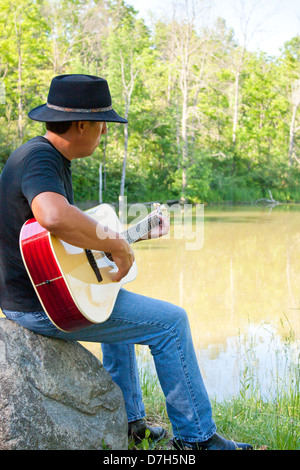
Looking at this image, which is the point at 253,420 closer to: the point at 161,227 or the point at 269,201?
the point at 161,227

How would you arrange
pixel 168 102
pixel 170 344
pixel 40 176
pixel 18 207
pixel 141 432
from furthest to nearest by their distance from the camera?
pixel 168 102, pixel 141 432, pixel 170 344, pixel 18 207, pixel 40 176

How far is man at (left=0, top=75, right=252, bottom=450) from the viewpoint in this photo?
1.88m

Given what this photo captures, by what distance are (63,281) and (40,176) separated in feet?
1.22

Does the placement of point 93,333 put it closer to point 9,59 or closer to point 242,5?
point 9,59

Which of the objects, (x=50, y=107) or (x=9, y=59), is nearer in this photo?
(x=50, y=107)

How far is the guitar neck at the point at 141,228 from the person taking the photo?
7.97ft

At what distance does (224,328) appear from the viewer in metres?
5.52

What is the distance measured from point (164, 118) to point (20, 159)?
2244 cm

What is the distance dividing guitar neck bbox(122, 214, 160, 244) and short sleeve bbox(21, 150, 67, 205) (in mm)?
654

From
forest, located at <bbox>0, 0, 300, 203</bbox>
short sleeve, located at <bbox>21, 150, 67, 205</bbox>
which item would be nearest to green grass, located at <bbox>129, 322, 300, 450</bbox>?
short sleeve, located at <bbox>21, 150, 67, 205</bbox>

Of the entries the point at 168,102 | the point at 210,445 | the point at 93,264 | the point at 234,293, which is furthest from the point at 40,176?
the point at 168,102

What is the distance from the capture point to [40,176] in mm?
1758

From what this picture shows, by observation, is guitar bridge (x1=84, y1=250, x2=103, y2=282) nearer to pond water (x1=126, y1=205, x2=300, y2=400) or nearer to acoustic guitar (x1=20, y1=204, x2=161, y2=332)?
acoustic guitar (x1=20, y1=204, x2=161, y2=332)
